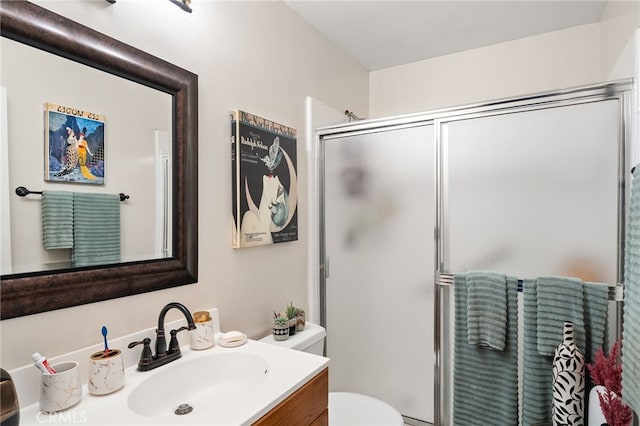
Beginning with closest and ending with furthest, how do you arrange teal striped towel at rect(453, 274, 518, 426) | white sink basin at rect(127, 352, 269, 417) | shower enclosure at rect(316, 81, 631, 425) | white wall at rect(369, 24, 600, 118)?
white sink basin at rect(127, 352, 269, 417), shower enclosure at rect(316, 81, 631, 425), teal striped towel at rect(453, 274, 518, 426), white wall at rect(369, 24, 600, 118)

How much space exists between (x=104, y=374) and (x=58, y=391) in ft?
0.36

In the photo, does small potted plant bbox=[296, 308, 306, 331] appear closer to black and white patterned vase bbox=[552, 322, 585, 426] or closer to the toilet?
the toilet

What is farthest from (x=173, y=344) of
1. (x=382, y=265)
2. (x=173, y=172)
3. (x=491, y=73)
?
(x=491, y=73)

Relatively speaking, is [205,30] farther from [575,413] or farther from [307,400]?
[575,413]

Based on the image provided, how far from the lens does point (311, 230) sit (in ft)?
7.22

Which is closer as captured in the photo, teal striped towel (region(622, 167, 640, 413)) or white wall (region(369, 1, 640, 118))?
teal striped towel (region(622, 167, 640, 413))

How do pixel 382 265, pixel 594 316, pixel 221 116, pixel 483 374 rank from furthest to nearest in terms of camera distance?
pixel 382 265, pixel 483 374, pixel 221 116, pixel 594 316

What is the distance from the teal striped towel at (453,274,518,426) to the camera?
163cm

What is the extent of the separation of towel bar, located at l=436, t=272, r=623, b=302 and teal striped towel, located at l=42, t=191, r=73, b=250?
1561mm

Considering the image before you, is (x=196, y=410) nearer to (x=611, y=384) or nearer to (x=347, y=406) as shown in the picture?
(x=347, y=406)

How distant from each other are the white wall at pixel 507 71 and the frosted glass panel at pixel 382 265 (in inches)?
34.2

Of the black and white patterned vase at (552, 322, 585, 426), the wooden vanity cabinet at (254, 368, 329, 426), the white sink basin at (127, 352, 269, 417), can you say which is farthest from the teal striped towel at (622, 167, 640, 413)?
the white sink basin at (127, 352, 269, 417)

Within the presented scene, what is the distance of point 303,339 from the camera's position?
1.77 m

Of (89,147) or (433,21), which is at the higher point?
(433,21)
